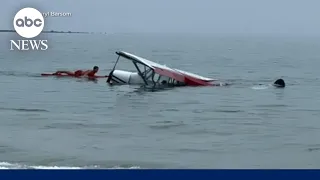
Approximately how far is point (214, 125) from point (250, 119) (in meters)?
2.75

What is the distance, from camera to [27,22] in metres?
31.9

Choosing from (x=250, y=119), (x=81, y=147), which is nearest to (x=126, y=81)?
(x=250, y=119)

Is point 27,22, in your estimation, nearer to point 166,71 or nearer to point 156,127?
point 166,71

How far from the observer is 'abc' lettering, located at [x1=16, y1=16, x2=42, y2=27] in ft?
96.5

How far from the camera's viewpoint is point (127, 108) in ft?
93.1

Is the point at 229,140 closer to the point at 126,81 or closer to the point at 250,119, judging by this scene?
the point at 250,119

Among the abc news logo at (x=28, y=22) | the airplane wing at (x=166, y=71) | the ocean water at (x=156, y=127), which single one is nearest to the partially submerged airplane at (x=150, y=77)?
the airplane wing at (x=166, y=71)

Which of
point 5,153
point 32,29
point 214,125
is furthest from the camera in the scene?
point 32,29

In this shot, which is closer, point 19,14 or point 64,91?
point 19,14

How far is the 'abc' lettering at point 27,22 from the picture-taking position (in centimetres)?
2941

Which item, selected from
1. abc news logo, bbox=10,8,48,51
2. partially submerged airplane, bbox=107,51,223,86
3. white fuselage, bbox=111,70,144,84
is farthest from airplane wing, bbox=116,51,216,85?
abc news logo, bbox=10,8,48,51

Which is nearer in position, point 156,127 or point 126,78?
point 156,127

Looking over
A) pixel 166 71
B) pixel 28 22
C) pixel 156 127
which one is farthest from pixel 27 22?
pixel 156 127

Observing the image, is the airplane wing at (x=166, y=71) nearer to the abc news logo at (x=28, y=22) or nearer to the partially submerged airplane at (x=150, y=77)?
the partially submerged airplane at (x=150, y=77)
